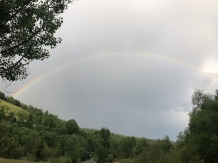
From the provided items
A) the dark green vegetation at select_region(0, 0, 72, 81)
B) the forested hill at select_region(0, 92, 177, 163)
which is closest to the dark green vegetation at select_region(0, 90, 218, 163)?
the forested hill at select_region(0, 92, 177, 163)

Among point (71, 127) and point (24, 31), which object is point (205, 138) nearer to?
point (24, 31)

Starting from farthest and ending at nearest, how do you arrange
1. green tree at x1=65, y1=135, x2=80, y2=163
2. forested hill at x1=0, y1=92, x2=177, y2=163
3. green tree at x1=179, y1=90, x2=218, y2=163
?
1. green tree at x1=65, y1=135, x2=80, y2=163
2. forested hill at x1=0, y1=92, x2=177, y2=163
3. green tree at x1=179, y1=90, x2=218, y2=163

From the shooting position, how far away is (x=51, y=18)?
11.3 m

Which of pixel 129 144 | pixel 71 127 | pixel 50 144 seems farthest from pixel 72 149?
pixel 71 127

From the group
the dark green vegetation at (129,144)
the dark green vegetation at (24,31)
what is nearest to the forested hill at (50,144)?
the dark green vegetation at (129,144)

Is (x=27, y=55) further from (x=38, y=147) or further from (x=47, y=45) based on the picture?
(x=38, y=147)

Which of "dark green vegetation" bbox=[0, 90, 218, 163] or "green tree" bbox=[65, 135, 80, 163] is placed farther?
"green tree" bbox=[65, 135, 80, 163]

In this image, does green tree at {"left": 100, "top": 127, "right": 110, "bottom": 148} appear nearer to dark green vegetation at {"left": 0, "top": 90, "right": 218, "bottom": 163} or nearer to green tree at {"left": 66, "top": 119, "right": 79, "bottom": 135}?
dark green vegetation at {"left": 0, "top": 90, "right": 218, "bottom": 163}

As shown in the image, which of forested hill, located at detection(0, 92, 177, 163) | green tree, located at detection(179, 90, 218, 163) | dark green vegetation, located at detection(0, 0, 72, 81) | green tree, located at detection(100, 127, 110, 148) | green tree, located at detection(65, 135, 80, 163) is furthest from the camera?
green tree, located at detection(100, 127, 110, 148)

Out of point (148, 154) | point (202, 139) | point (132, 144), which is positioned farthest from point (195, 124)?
point (132, 144)

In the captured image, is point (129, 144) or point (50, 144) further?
point (129, 144)

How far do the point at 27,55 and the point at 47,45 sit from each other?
104 centimetres

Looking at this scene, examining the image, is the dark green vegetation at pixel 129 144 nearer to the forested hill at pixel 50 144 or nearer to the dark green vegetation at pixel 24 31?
the forested hill at pixel 50 144

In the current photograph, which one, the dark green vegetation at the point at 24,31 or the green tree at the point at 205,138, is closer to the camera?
the dark green vegetation at the point at 24,31
